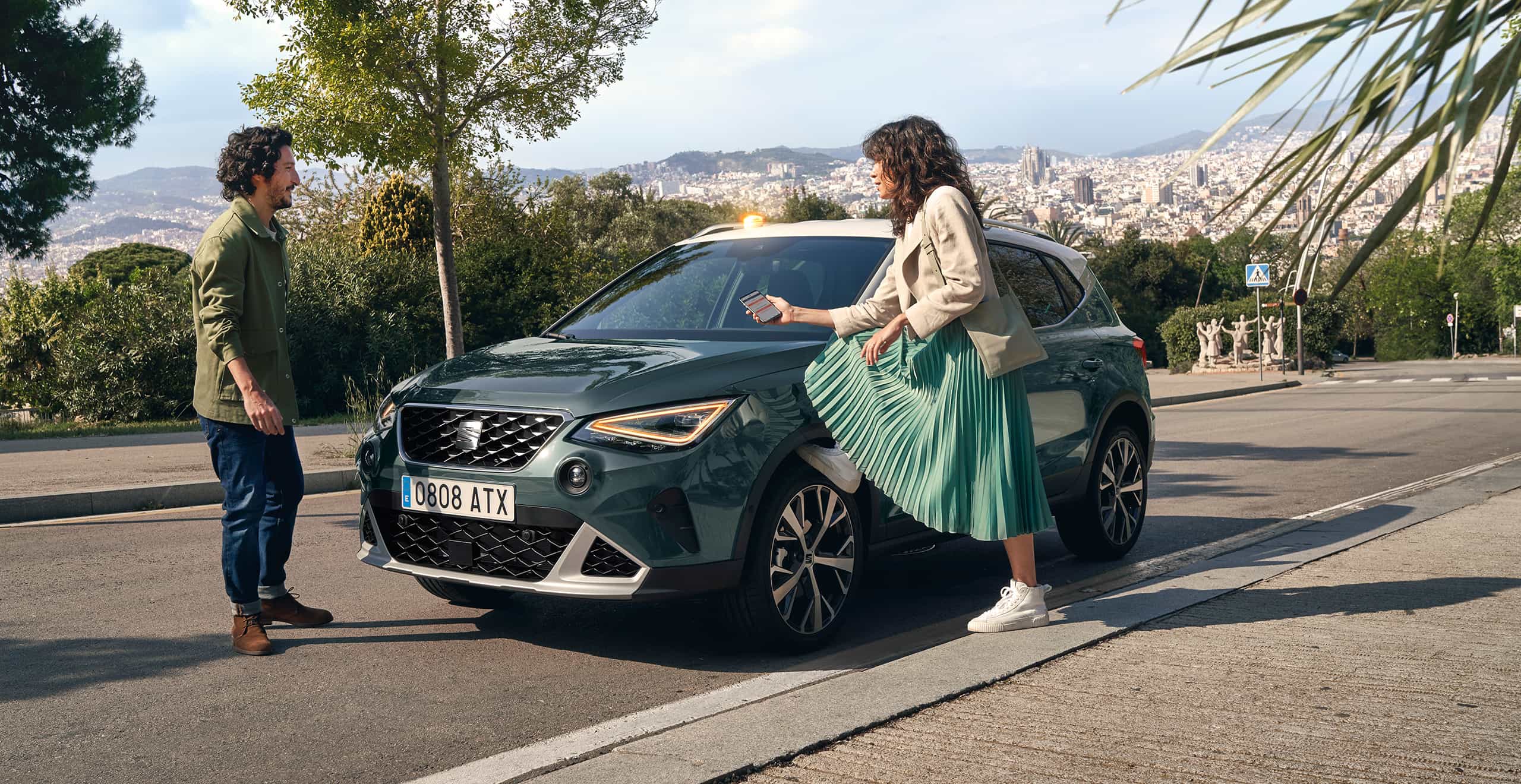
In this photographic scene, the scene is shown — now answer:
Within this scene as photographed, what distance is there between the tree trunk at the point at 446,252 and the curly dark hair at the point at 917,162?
1097 cm

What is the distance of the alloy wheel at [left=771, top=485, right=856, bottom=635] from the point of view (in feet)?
15.7

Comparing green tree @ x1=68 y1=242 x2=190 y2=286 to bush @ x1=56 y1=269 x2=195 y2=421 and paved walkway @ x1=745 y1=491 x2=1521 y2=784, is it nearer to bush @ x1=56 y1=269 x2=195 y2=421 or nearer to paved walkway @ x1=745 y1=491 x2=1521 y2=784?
bush @ x1=56 y1=269 x2=195 y2=421

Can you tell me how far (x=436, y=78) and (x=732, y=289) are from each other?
1025 centimetres

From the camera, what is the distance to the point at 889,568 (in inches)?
269

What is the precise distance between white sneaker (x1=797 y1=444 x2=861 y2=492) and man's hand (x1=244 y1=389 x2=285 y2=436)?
1919 millimetres

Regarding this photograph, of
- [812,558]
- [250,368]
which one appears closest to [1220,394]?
[812,558]

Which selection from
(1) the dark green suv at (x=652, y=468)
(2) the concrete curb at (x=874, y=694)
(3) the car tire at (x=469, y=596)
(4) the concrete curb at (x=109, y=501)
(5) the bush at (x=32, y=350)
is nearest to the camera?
(2) the concrete curb at (x=874, y=694)

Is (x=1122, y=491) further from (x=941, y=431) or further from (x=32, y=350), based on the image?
(x=32, y=350)

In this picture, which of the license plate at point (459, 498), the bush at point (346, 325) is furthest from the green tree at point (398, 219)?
the license plate at point (459, 498)

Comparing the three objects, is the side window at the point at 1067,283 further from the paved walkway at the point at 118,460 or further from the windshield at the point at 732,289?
the paved walkway at the point at 118,460

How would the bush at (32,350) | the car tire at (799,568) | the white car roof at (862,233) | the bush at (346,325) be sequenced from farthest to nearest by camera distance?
the bush at (346,325) < the bush at (32,350) < the white car roof at (862,233) < the car tire at (799,568)

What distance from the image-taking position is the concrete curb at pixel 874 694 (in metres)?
3.43

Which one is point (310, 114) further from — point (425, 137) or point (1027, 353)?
point (1027, 353)

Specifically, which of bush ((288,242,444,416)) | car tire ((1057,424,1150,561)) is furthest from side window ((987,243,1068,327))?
bush ((288,242,444,416))
